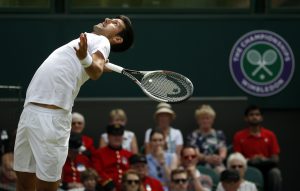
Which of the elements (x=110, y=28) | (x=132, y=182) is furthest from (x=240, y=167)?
(x=110, y=28)

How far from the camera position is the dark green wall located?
13008 mm

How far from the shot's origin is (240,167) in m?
11.0

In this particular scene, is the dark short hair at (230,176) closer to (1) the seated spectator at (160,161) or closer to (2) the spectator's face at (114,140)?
(1) the seated spectator at (160,161)

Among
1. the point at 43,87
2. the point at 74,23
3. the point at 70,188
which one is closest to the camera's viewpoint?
the point at 43,87

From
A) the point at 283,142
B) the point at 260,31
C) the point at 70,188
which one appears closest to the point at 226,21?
the point at 260,31

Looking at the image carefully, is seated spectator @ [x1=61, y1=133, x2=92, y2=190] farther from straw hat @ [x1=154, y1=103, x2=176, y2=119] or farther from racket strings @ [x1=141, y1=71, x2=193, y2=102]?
racket strings @ [x1=141, y1=71, x2=193, y2=102]

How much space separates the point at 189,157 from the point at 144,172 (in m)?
0.59

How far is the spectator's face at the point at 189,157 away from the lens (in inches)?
437

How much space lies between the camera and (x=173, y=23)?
1320cm

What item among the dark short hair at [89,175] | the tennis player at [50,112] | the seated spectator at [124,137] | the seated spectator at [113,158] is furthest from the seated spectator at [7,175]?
the tennis player at [50,112]

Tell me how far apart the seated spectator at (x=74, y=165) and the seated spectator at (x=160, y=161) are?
73cm

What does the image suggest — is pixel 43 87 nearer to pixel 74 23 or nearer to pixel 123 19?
pixel 123 19

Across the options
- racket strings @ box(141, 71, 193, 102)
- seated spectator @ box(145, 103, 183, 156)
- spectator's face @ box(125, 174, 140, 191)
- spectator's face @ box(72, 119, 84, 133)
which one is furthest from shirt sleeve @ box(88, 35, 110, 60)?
seated spectator @ box(145, 103, 183, 156)

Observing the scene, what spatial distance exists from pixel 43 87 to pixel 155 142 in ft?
14.1
